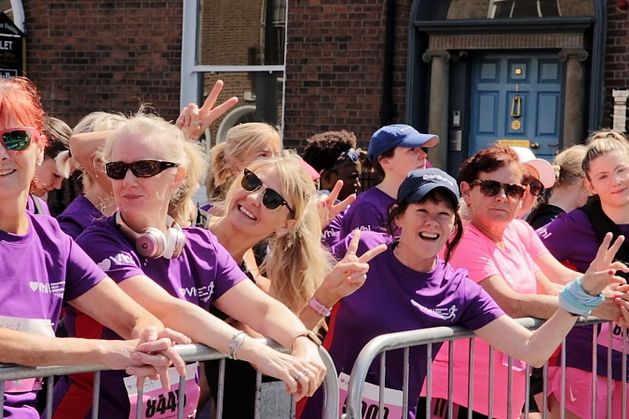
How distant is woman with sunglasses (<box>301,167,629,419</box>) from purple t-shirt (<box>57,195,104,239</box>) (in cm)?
99

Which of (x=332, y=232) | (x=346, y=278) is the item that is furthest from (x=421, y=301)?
(x=332, y=232)

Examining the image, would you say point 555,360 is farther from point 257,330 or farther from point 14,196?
point 14,196

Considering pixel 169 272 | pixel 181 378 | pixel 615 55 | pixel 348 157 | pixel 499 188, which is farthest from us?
pixel 615 55

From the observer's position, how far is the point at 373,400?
3912mm

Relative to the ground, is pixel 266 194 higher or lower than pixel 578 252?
higher

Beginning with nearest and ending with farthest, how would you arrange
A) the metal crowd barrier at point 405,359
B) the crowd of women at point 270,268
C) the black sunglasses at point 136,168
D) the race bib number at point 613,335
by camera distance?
the crowd of women at point 270,268 → the black sunglasses at point 136,168 → the metal crowd barrier at point 405,359 → the race bib number at point 613,335

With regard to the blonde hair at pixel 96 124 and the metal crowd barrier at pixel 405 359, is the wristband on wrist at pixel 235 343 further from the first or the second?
the blonde hair at pixel 96 124

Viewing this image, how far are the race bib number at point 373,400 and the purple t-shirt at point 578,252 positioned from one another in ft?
4.90

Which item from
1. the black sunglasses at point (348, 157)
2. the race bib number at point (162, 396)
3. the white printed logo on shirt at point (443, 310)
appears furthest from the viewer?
the black sunglasses at point (348, 157)

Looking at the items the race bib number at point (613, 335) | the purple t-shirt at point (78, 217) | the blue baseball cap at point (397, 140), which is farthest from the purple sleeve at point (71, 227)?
the race bib number at point (613, 335)

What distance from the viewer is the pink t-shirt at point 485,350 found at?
4.45m

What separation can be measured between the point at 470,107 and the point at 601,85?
4.79 feet

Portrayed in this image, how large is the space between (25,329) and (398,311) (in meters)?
1.47

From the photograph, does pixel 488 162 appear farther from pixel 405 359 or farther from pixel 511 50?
pixel 511 50
